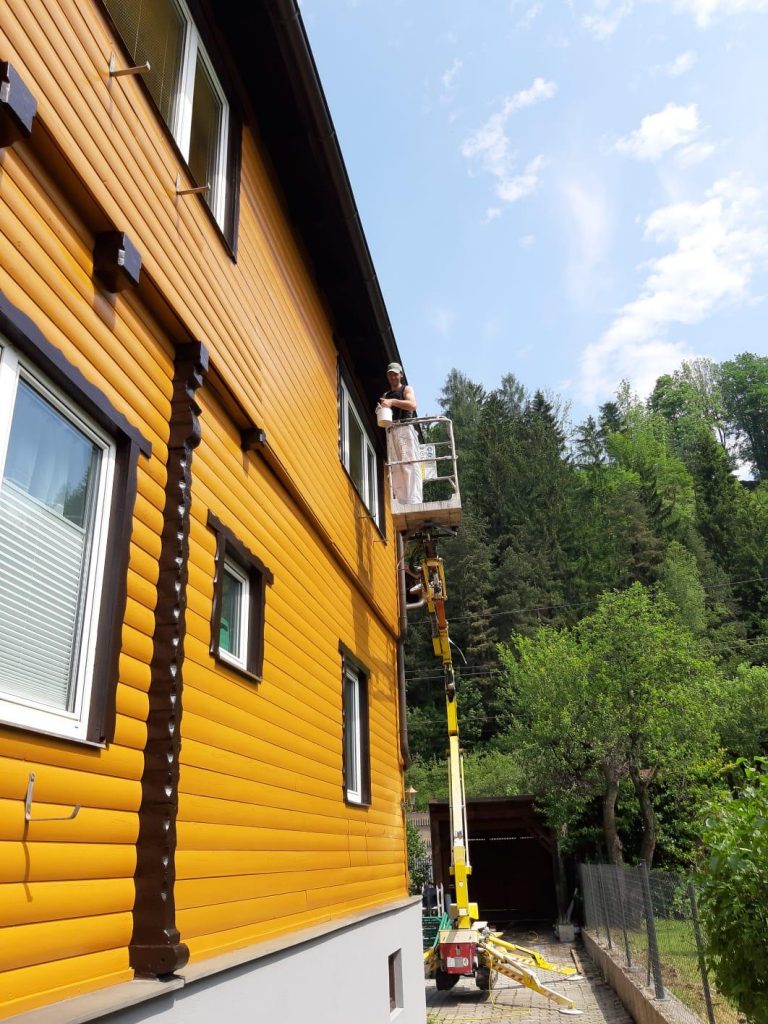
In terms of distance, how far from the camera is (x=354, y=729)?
8133mm

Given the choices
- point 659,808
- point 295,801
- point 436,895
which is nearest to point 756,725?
point 659,808

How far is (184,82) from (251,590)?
11.0 ft

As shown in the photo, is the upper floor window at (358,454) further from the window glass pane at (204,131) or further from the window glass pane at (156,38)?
the window glass pane at (156,38)

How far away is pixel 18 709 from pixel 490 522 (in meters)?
59.3

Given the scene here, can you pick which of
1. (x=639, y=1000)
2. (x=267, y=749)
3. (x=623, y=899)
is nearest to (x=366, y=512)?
(x=267, y=749)

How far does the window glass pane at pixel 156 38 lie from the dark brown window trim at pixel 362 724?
4.90 metres

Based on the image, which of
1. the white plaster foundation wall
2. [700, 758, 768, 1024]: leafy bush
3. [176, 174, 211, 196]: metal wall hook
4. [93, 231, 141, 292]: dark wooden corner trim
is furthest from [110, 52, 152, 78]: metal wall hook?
[700, 758, 768, 1024]: leafy bush

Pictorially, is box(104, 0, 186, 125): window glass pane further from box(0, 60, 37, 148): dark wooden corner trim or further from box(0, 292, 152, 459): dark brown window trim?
box(0, 292, 152, 459): dark brown window trim

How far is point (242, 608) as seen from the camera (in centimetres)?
523

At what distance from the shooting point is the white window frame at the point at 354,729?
7742 mm

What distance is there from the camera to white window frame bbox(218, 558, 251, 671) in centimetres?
502

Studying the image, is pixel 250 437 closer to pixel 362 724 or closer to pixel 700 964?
pixel 362 724

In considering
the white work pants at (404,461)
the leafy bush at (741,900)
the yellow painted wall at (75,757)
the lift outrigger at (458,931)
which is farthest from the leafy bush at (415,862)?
the yellow painted wall at (75,757)

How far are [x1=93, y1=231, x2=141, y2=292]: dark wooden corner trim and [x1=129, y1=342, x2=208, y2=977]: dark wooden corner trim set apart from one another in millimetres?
785
